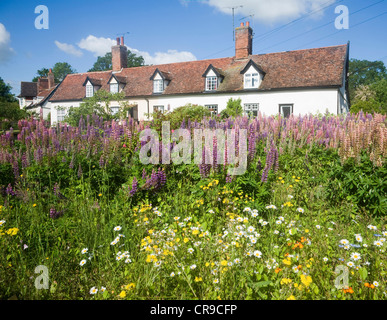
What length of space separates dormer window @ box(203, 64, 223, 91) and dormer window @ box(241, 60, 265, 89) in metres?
2.36

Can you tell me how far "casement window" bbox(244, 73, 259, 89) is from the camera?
79.8ft

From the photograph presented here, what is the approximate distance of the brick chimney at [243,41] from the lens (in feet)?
88.1

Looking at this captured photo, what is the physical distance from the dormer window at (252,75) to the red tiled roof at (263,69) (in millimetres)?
486

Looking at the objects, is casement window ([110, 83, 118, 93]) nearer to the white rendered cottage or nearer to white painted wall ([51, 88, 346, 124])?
the white rendered cottage

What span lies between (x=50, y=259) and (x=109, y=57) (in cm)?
3771

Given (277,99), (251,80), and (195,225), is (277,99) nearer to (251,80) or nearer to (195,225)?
(251,80)

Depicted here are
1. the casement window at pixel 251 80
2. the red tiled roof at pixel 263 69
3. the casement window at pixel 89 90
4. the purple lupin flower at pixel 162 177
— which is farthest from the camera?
the casement window at pixel 89 90

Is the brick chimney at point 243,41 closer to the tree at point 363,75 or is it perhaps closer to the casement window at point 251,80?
the casement window at point 251,80

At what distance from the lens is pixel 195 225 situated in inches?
135

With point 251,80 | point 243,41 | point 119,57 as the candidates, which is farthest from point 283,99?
point 119,57

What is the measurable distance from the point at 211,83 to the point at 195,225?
24.4 meters

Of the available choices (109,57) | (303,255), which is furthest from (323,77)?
(109,57)

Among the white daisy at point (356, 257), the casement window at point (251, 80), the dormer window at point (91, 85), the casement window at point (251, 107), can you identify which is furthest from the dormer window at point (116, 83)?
the white daisy at point (356, 257)

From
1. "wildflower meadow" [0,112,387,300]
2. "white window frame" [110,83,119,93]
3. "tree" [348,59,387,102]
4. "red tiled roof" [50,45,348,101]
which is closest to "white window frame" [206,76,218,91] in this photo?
"red tiled roof" [50,45,348,101]
